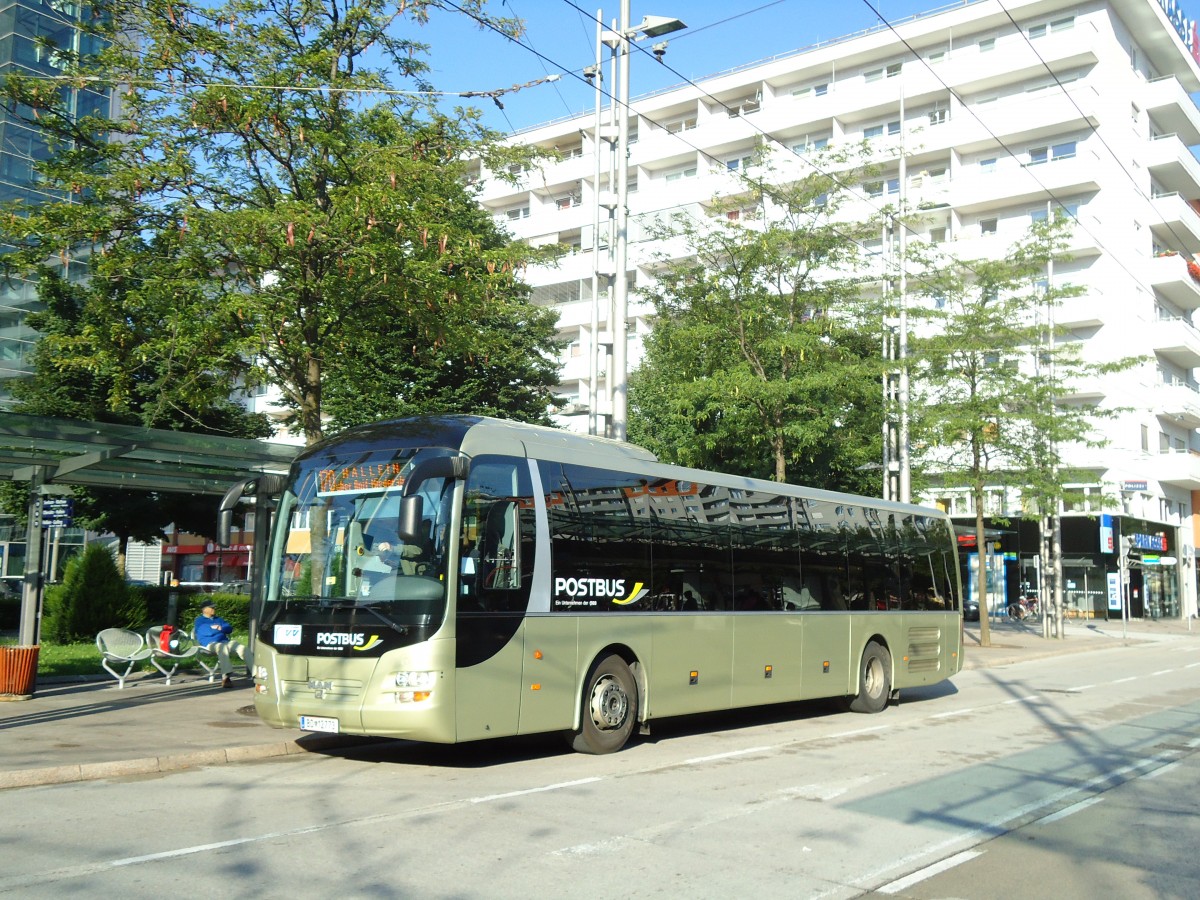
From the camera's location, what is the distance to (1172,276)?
50219 mm

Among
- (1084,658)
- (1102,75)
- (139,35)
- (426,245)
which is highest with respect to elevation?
(1102,75)

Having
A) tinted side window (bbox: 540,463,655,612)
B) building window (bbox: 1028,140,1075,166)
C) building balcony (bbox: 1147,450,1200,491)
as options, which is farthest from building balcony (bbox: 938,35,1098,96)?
tinted side window (bbox: 540,463,655,612)

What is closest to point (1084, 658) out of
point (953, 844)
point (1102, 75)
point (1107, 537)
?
point (1107, 537)

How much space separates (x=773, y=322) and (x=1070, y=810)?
17.6 m

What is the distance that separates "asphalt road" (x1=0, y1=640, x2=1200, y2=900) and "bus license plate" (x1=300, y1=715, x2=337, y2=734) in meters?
0.42

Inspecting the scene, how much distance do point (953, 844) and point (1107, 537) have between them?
3389 centimetres

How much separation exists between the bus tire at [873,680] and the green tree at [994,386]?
12.2 metres

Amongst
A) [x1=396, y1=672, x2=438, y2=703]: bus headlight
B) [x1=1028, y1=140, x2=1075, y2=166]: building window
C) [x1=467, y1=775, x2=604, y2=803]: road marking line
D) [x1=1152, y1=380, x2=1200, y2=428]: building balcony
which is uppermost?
[x1=1028, y1=140, x2=1075, y2=166]: building window

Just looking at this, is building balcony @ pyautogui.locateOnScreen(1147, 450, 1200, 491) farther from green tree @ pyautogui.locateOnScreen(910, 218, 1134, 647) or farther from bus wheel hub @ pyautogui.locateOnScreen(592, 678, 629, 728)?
bus wheel hub @ pyautogui.locateOnScreen(592, 678, 629, 728)

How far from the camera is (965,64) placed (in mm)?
49531

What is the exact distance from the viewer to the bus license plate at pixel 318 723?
392 inches

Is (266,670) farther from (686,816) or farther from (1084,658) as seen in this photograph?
(1084,658)

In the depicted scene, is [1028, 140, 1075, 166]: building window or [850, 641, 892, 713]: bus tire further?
[1028, 140, 1075, 166]: building window

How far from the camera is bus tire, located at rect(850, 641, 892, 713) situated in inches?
624
